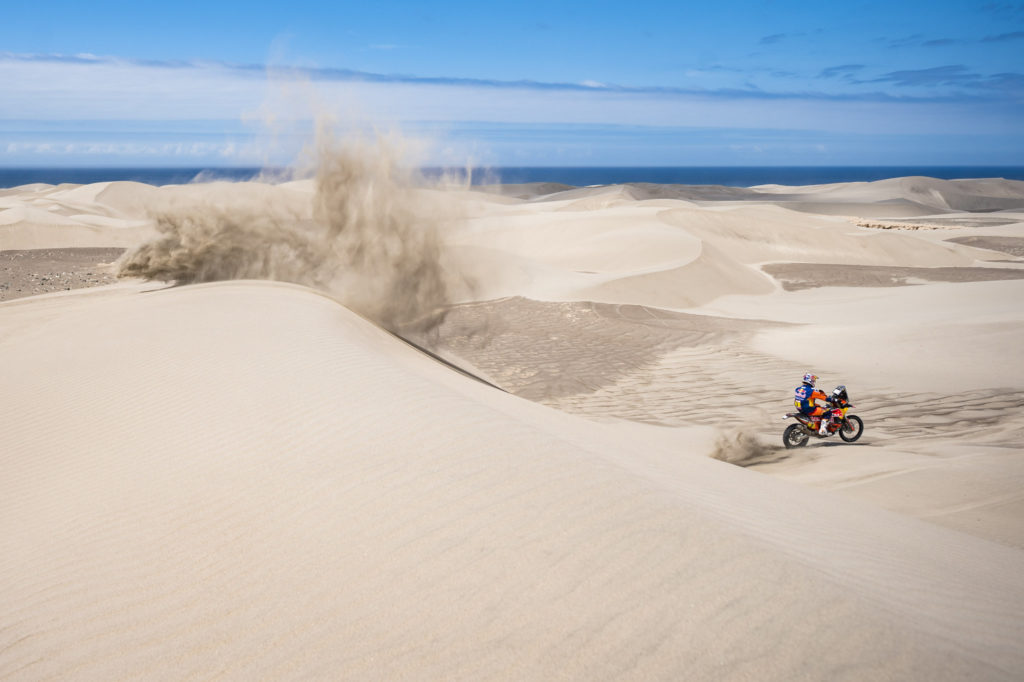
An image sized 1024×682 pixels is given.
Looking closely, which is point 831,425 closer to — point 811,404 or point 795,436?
point 811,404

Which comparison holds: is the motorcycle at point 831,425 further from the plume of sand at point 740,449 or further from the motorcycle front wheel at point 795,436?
the plume of sand at point 740,449

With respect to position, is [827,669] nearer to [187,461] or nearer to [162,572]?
[162,572]

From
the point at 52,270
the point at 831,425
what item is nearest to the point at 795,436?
the point at 831,425

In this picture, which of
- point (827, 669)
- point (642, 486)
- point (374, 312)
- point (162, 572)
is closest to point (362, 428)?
point (162, 572)

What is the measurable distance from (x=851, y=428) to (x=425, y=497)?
6.93 m

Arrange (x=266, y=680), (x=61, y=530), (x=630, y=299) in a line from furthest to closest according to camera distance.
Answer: (x=630, y=299) → (x=61, y=530) → (x=266, y=680)

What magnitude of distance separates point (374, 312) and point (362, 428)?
359 inches

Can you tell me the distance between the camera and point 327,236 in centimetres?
1395

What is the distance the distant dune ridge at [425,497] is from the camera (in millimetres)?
2912

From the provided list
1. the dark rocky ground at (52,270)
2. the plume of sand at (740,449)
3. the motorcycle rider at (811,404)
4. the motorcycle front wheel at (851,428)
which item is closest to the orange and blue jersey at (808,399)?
the motorcycle rider at (811,404)

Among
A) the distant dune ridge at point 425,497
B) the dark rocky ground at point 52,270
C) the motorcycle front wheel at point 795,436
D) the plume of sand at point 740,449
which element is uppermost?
the distant dune ridge at point 425,497

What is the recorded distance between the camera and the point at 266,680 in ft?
8.87

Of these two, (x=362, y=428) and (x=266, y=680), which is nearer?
(x=266, y=680)

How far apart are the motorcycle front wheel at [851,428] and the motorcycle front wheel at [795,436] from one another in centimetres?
43
